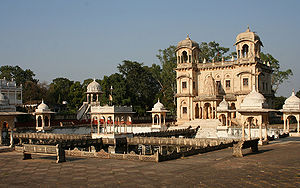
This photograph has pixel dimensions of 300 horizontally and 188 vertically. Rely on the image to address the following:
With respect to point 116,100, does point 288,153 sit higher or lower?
lower

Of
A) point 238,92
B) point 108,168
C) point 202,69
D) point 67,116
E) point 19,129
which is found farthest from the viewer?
point 67,116

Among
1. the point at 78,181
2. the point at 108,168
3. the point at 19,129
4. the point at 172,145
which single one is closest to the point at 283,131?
the point at 172,145

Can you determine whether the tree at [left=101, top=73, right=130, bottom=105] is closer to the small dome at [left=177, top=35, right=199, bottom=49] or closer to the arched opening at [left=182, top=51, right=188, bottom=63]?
the arched opening at [left=182, top=51, right=188, bottom=63]

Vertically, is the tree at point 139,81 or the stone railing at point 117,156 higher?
the tree at point 139,81

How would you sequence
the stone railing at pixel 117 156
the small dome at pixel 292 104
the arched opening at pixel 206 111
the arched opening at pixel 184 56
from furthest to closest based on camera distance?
1. the arched opening at pixel 184 56
2. the arched opening at pixel 206 111
3. the small dome at pixel 292 104
4. the stone railing at pixel 117 156

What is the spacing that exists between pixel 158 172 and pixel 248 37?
Result: 36.7 m

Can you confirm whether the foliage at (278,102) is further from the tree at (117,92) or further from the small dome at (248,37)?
the tree at (117,92)

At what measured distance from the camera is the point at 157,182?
41.9 ft

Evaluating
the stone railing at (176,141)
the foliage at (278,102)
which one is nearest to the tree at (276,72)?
the foliage at (278,102)

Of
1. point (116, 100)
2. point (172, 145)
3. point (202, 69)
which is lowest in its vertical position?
point (172, 145)

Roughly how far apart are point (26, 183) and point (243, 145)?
1145cm

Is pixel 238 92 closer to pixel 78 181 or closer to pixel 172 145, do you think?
pixel 172 145

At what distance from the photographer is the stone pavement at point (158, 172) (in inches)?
500

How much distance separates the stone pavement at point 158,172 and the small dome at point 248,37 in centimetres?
3047
